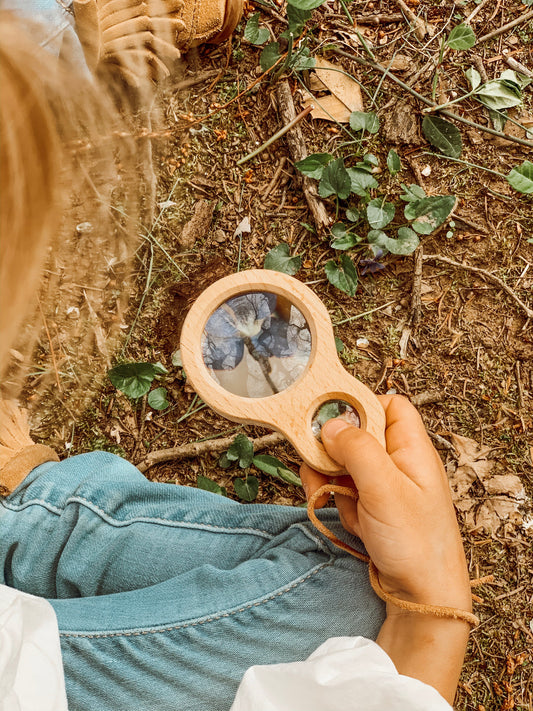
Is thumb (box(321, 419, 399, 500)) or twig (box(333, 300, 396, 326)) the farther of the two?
twig (box(333, 300, 396, 326))

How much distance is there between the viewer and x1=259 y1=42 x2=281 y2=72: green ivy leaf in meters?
1.94

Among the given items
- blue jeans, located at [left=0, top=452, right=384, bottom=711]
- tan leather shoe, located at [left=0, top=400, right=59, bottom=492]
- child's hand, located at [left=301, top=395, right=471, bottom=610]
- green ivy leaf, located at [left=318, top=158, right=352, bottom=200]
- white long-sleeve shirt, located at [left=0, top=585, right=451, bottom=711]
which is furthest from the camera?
green ivy leaf, located at [left=318, top=158, right=352, bottom=200]

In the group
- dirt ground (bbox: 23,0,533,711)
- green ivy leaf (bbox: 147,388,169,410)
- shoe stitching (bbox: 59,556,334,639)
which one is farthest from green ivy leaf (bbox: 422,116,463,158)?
shoe stitching (bbox: 59,556,334,639)

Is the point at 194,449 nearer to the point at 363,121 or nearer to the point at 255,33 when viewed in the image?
the point at 363,121

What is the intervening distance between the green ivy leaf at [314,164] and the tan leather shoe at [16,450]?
1.27 m

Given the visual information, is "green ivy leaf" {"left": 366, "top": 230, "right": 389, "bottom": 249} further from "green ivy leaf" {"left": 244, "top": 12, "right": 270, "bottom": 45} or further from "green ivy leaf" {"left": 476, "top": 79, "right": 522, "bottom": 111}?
"green ivy leaf" {"left": 244, "top": 12, "right": 270, "bottom": 45}

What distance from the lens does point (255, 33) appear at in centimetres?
195

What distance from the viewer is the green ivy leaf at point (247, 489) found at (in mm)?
1871

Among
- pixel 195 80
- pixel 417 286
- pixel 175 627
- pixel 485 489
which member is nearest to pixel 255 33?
pixel 195 80

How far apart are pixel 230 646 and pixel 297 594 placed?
21 cm

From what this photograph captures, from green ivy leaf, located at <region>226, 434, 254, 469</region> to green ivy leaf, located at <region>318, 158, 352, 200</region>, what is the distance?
0.87 meters

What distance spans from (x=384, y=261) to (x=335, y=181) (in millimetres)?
334

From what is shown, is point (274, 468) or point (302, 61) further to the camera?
point (302, 61)

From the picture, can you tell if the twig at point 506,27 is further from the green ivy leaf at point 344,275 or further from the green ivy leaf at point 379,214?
the green ivy leaf at point 344,275
